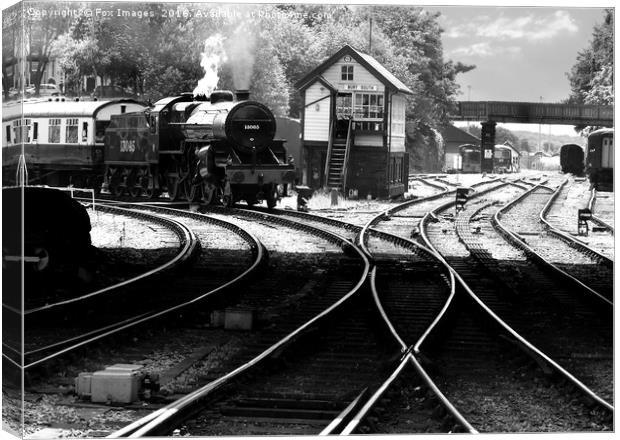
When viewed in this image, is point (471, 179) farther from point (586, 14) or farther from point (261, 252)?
point (261, 252)

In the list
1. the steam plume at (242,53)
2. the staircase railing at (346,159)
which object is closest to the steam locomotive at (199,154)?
the staircase railing at (346,159)

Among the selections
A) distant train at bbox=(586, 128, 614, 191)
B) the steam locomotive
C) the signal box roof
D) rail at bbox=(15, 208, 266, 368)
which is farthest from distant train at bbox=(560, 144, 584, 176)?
rail at bbox=(15, 208, 266, 368)

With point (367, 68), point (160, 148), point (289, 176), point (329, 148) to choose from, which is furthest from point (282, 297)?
point (160, 148)

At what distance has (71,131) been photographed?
499 inches

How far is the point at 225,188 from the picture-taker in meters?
17.2

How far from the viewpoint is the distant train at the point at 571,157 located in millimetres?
12102

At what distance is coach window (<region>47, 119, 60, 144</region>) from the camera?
1160 centimetres

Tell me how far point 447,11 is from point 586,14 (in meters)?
1.28

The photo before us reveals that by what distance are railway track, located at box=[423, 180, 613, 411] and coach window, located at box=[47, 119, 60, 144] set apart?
4.73 meters

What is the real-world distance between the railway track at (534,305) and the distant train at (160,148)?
268cm

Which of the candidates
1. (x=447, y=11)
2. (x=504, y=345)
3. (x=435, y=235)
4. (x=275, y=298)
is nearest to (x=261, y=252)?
(x=275, y=298)

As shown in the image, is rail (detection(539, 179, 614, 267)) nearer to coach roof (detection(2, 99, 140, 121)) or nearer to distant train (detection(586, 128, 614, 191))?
distant train (detection(586, 128, 614, 191))

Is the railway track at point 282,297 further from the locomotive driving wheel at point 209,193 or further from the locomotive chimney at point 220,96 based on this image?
the locomotive chimney at point 220,96

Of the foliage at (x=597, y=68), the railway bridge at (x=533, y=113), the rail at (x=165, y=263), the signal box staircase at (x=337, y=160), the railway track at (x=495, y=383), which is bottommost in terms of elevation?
the railway track at (x=495, y=383)
